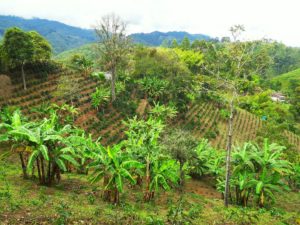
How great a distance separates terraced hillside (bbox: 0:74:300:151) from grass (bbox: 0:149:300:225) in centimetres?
1134

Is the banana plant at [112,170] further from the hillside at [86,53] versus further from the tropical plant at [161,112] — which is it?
the hillside at [86,53]

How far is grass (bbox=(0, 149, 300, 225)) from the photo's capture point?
832 cm

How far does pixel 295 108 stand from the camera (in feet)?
213

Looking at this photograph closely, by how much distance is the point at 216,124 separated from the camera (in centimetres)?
4069

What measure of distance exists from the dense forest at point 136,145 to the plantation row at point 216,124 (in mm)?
229

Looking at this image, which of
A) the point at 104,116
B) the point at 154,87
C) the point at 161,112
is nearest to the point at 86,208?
the point at 104,116

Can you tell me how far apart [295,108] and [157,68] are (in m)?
38.4

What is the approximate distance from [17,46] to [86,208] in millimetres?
21859

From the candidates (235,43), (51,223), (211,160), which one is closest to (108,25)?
(211,160)

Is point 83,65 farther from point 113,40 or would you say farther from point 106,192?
point 106,192

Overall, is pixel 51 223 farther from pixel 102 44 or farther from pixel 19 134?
pixel 102 44

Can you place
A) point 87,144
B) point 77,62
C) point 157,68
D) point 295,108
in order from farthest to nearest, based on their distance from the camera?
point 295,108 → point 157,68 → point 77,62 → point 87,144

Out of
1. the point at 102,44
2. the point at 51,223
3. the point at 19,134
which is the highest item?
the point at 102,44

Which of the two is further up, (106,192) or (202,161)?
(106,192)
